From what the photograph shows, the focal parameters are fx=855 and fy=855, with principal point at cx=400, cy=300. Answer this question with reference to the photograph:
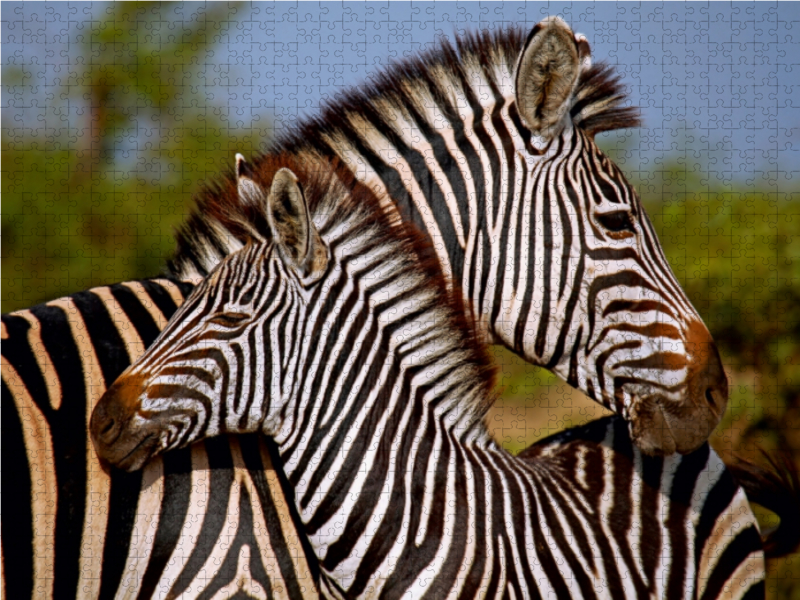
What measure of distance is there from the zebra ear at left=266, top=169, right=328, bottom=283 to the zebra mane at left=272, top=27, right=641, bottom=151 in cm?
100

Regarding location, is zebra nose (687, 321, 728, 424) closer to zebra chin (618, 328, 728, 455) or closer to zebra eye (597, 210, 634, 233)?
zebra chin (618, 328, 728, 455)

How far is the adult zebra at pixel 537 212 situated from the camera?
11.4 ft

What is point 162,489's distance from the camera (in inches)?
128

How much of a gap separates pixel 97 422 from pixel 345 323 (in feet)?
3.17

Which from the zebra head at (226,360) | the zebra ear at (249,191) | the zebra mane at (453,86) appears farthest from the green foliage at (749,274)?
the zebra head at (226,360)

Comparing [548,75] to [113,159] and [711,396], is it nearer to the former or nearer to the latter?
[711,396]

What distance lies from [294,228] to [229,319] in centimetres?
41

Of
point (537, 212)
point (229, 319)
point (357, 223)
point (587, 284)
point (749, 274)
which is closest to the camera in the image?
point (229, 319)

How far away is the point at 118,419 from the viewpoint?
10.0 feet

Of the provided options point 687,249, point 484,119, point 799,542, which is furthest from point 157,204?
point 799,542

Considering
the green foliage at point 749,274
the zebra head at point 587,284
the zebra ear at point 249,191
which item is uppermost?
the zebra ear at point 249,191

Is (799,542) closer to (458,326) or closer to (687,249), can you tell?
(458,326)

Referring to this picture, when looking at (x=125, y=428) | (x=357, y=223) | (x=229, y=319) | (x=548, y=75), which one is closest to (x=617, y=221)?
(x=548, y=75)

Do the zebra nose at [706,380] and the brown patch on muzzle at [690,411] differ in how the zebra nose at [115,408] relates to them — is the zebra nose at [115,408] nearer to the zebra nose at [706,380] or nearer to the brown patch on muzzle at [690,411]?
the brown patch on muzzle at [690,411]
